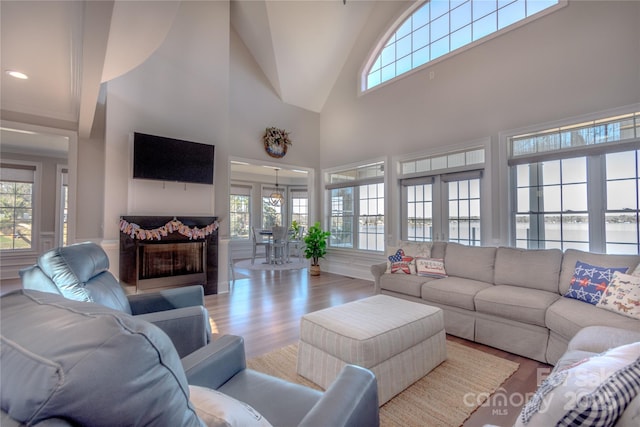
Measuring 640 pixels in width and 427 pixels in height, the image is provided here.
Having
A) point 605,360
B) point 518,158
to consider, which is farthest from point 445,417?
point 518,158

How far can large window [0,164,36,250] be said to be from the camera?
244 inches

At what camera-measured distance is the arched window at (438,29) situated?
4138 mm

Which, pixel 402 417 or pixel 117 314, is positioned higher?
pixel 117 314

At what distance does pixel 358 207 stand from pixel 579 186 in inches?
142

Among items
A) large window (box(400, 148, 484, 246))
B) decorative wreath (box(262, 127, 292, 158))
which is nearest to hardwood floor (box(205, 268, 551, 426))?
large window (box(400, 148, 484, 246))

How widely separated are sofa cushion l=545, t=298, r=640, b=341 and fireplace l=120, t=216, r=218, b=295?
442 centimetres

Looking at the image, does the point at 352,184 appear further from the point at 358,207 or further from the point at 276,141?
the point at 276,141

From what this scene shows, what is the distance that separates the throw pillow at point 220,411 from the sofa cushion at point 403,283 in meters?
3.02

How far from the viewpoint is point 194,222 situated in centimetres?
471

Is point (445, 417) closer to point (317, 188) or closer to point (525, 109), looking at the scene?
point (525, 109)

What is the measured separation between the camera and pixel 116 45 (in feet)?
9.58

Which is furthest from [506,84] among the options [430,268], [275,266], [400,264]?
[275,266]

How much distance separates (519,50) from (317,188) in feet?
14.3

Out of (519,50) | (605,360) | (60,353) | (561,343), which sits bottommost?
(561,343)
